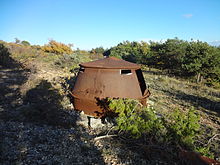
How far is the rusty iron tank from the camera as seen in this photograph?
6.64 m

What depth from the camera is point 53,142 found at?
483 centimetres

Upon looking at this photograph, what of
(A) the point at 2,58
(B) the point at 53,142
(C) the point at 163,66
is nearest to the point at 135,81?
(B) the point at 53,142

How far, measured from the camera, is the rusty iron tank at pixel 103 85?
6.64 m

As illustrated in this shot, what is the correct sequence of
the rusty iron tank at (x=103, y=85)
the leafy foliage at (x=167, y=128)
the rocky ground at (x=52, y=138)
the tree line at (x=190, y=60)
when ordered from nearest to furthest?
the rocky ground at (x=52, y=138), the leafy foliage at (x=167, y=128), the rusty iron tank at (x=103, y=85), the tree line at (x=190, y=60)

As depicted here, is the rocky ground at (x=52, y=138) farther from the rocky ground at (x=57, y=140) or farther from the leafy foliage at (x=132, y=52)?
the leafy foliage at (x=132, y=52)

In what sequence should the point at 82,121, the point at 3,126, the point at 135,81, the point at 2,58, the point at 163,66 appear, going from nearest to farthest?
the point at 3,126 → the point at 82,121 → the point at 135,81 → the point at 2,58 → the point at 163,66

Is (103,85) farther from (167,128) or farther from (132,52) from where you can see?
(132,52)

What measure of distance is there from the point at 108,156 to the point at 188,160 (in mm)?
2018

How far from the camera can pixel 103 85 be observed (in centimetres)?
664

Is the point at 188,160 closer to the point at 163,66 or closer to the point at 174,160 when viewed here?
the point at 174,160

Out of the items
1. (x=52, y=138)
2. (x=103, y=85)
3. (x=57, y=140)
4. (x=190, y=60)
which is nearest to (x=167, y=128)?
(x=103, y=85)

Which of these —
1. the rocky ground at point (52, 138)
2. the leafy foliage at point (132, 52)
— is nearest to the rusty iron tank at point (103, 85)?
the rocky ground at point (52, 138)

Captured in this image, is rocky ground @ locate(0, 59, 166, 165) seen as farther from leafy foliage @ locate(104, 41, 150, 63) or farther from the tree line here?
leafy foliage @ locate(104, 41, 150, 63)

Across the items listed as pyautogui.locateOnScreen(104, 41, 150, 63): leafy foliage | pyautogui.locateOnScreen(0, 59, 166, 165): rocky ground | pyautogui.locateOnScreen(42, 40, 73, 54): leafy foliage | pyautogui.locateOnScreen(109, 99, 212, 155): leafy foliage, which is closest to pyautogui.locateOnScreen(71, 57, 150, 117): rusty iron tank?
pyautogui.locateOnScreen(0, 59, 166, 165): rocky ground
